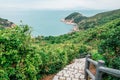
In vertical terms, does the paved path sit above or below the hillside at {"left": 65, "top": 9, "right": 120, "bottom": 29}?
above

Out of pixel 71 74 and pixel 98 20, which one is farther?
pixel 98 20

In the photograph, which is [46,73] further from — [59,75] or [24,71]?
[24,71]

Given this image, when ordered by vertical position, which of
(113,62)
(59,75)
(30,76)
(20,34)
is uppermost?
(20,34)

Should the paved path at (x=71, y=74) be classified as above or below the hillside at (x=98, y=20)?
above

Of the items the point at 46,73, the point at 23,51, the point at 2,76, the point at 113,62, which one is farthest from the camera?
the point at 46,73

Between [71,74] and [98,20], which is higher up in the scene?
[71,74]

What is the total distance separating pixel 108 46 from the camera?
7156mm

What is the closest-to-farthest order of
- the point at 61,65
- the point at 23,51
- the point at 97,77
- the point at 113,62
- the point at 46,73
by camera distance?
the point at 97,77 < the point at 113,62 < the point at 23,51 < the point at 46,73 < the point at 61,65

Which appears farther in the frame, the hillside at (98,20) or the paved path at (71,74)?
the hillside at (98,20)

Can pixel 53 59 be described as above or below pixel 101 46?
below

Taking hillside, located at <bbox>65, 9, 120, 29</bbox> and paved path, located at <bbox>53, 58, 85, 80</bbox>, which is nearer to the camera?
paved path, located at <bbox>53, 58, 85, 80</bbox>

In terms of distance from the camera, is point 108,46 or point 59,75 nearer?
point 108,46

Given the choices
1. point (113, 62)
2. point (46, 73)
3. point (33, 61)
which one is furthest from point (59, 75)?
point (113, 62)

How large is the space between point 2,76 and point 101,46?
2.86 metres
